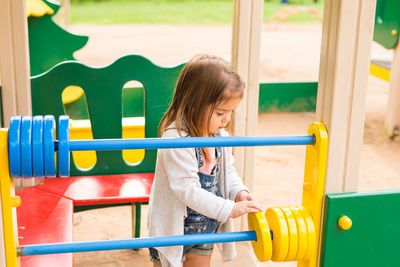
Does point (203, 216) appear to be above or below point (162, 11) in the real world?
above

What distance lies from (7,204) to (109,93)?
4.18 ft

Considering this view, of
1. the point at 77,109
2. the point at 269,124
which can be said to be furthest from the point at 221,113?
the point at 269,124

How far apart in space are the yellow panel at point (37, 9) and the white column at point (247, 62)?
5.17 ft

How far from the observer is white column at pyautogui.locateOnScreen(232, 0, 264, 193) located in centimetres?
216

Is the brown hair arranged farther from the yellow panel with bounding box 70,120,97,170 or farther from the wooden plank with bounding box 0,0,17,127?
the yellow panel with bounding box 70,120,97,170

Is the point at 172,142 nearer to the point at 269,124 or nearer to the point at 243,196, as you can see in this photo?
the point at 243,196

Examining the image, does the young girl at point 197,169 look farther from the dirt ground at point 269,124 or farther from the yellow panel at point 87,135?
the yellow panel at point 87,135

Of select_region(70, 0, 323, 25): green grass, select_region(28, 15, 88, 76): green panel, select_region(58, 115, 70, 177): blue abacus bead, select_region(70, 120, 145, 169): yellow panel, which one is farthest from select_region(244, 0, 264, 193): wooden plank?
select_region(70, 0, 323, 25): green grass

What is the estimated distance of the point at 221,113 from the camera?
1.54 m

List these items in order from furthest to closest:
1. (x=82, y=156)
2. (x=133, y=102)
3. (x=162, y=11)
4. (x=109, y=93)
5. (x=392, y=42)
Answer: (x=162, y=11) < (x=392, y=42) < (x=133, y=102) < (x=82, y=156) < (x=109, y=93)

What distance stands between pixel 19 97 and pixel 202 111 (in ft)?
3.38

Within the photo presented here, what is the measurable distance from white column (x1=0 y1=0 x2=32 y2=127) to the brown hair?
906 mm

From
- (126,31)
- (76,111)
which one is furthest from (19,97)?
(126,31)

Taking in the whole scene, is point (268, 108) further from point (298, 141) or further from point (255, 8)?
point (298, 141)
